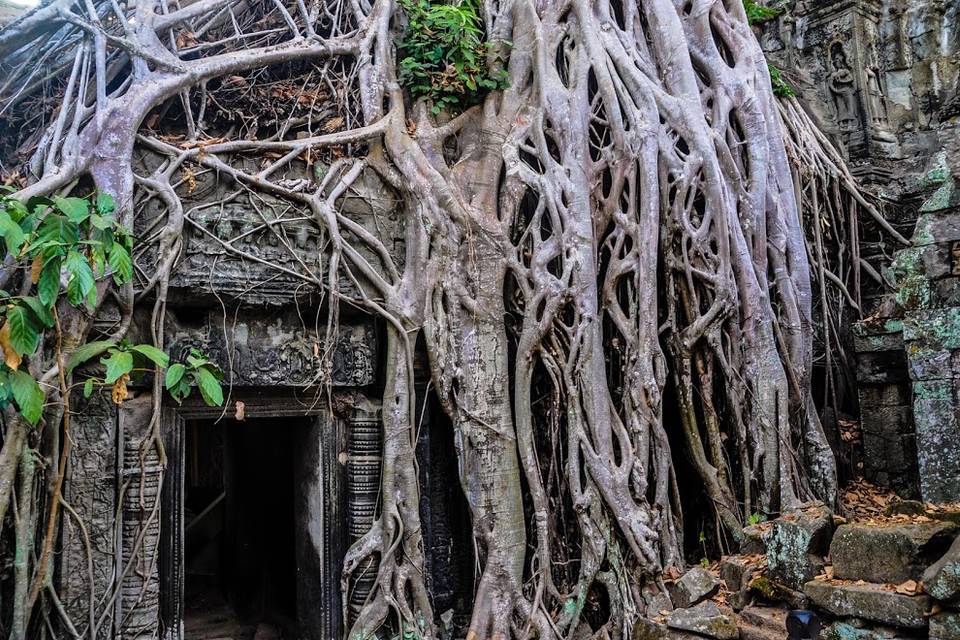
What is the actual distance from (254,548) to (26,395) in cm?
298

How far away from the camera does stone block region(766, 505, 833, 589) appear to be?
3107mm

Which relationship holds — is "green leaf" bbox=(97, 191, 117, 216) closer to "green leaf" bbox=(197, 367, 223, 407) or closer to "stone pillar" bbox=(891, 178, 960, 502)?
"green leaf" bbox=(197, 367, 223, 407)

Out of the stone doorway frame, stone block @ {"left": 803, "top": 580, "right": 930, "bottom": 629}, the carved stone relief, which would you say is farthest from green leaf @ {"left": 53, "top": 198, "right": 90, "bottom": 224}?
stone block @ {"left": 803, "top": 580, "right": 930, "bottom": 629}

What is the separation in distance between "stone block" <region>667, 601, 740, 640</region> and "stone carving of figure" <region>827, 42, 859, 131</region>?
682 centimetres

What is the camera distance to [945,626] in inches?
99.0

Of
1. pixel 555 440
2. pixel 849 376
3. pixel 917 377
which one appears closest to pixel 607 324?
pixel 555 440

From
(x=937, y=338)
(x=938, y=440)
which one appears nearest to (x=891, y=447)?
(x=938, y=440)

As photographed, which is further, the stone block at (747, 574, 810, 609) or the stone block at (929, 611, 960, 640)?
the stone block at (747, 574, 810, 609)

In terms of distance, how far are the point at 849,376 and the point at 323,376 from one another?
382 centimetres

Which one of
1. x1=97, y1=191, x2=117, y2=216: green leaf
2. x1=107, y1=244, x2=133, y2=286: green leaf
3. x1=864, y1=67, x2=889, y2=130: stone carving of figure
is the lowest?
x1=107, y1=244, x2=133, y2=286: green leaf

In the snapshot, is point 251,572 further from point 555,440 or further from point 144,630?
point 555,440

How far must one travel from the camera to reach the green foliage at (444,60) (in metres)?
4.86

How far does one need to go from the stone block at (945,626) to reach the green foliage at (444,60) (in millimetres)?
3730

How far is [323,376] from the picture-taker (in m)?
4.35
